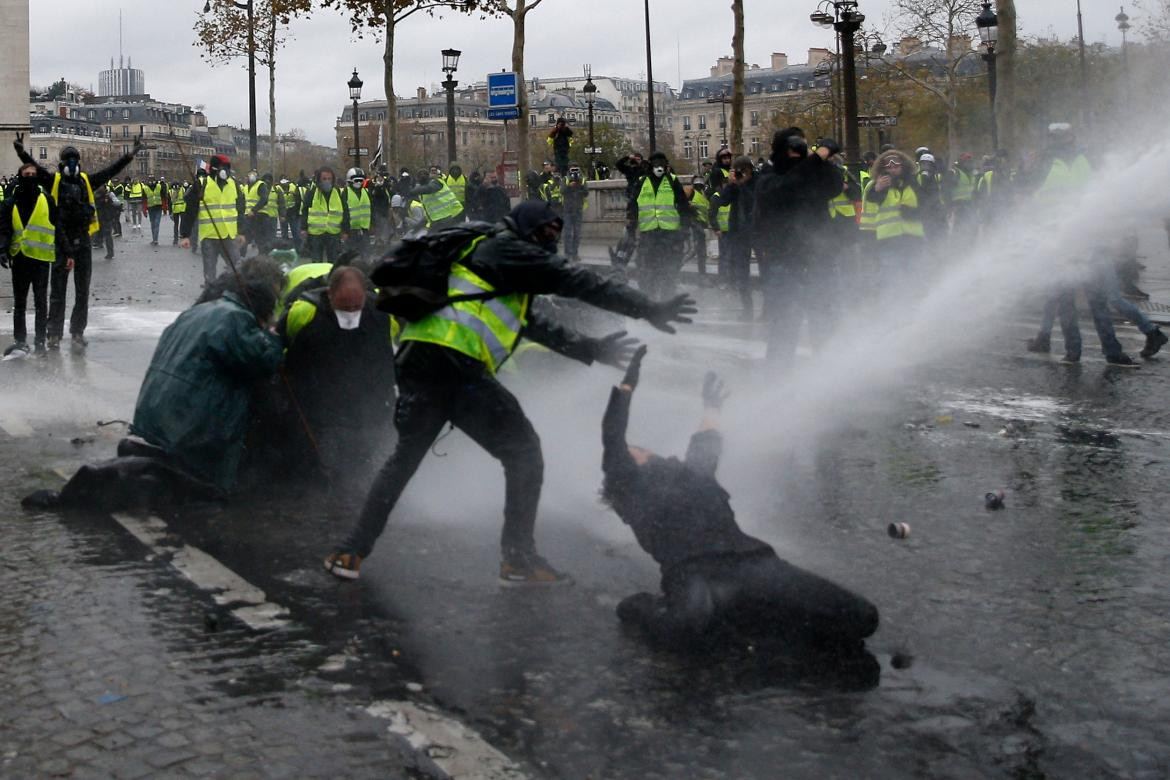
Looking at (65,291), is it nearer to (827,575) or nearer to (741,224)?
(741,224)

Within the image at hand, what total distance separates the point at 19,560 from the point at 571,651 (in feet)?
8.57

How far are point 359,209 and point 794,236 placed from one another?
1249cm

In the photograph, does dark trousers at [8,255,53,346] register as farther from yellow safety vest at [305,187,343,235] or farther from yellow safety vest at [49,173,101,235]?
yellow safety vest at [305,187,343,235]

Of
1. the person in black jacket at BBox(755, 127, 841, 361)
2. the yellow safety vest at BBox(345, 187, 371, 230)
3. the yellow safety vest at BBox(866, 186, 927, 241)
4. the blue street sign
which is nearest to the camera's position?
the person in black jacket at BBox(755, 127, 841, 361)

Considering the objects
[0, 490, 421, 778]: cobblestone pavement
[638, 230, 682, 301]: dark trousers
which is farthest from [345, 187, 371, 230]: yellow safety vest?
[0, 490, 421, 778]: cobblestone pavement

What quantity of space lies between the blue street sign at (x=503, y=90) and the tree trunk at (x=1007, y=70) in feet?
33.8

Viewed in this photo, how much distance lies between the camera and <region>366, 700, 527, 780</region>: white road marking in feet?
12.5

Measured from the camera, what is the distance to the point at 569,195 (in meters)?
28.2

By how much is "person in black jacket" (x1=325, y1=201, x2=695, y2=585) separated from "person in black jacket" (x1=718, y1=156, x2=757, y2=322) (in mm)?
10988

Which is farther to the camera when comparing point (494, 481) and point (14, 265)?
point (14, 265)

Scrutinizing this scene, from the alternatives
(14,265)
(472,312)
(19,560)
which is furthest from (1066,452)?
(14,265)

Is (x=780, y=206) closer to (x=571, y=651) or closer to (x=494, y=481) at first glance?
(x=494, y=481)

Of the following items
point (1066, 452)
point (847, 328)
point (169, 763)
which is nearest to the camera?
point (169, 763)

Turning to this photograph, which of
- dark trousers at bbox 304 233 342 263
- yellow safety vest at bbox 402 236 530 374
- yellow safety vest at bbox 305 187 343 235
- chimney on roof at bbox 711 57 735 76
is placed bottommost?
yellow safety vest at bbox 402 236 530 374
